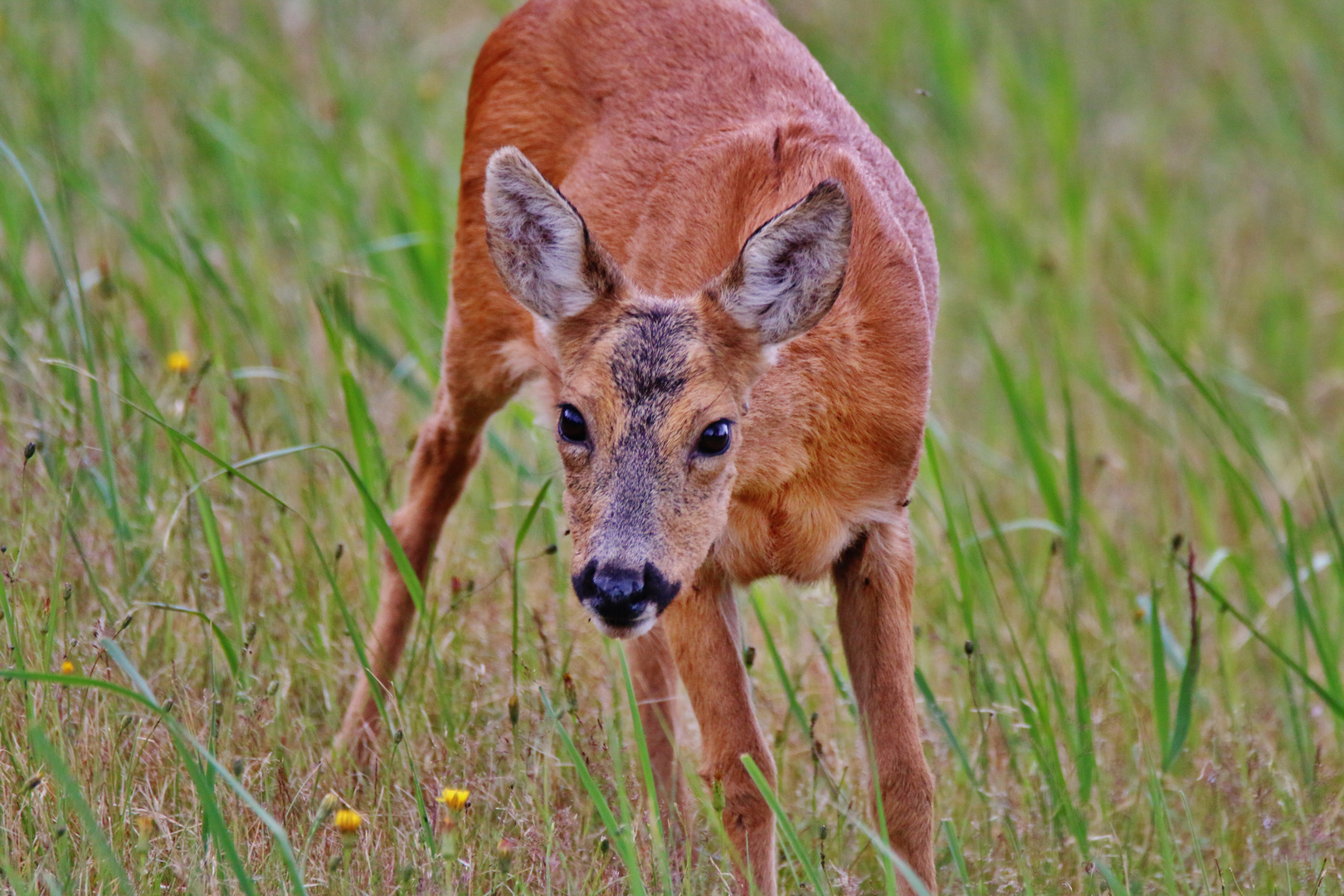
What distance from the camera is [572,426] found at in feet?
11.1

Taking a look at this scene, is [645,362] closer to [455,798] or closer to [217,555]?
[455,798]

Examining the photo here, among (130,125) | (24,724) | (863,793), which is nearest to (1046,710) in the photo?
(863,793)

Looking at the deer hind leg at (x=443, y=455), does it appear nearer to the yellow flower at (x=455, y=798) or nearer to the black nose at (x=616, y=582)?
the yellow flower at (x=455, y=798)

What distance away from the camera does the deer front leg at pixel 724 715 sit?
3807 mm

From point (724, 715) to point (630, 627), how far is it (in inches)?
32.8

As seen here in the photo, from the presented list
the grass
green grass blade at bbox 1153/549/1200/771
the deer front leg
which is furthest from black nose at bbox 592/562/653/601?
green grass blade at bbox 1153/549/1200/771

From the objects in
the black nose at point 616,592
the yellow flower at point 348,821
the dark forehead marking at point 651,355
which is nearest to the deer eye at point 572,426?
the dark forehead marking at point 651,355

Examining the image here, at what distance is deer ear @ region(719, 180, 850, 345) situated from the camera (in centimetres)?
347

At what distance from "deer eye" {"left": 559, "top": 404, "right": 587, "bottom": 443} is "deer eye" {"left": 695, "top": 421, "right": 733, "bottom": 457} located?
236mm

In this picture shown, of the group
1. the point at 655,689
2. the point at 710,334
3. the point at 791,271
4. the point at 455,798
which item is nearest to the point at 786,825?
the point at 455,798

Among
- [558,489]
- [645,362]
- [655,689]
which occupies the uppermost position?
[645,362]

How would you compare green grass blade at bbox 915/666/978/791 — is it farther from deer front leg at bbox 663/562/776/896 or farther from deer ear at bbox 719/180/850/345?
deer ear at bbox 719/180/850/345

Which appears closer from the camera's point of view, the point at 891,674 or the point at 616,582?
the point at 616,582

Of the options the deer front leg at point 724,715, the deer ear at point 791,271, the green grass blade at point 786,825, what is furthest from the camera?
the deer front leg at point 724,715
